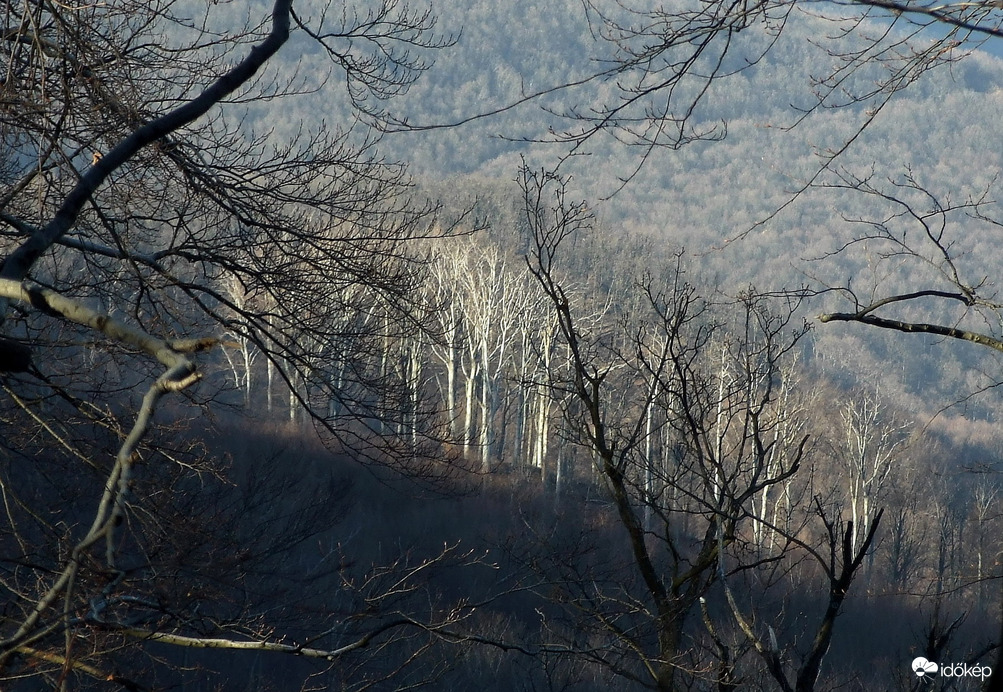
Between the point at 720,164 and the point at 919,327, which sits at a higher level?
the point at 720,164

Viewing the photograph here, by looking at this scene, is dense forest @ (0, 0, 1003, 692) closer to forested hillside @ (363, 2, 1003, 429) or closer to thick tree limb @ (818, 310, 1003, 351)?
thick tree limb @ (818, 310, 1003, 351)

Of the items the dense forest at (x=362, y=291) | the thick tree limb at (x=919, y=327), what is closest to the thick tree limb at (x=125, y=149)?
the dense forest at (x=362, y=291)

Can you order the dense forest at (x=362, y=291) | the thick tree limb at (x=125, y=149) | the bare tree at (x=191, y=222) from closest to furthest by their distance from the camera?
1. the thick tree limb at (x=125, y=149)
2. the dense forest at (x=362, y=291)
3. the bare tree at (x=191, y=222)

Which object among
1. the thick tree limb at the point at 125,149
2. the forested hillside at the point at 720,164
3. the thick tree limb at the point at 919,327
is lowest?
the thick tree limb at the point at 919,327

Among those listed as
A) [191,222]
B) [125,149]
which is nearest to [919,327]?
[125,149]

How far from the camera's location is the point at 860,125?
162 inches

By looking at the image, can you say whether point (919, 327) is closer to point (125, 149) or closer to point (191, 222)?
point (125, 149)

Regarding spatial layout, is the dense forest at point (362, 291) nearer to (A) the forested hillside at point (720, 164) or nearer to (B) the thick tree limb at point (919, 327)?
(B) the thick tree limb at point (919, 327)

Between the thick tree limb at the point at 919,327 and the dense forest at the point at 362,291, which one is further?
the thick tree limb at the point at 919,327

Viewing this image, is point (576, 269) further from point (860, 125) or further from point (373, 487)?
point (860, 125)

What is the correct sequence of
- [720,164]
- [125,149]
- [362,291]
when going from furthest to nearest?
[720,164] → [362,291] → [125,149]

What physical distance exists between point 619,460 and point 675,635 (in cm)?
123

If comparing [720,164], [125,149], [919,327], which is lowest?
[919,327]

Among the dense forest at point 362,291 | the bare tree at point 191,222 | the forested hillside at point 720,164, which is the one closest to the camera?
the dense forest at point 362,291
